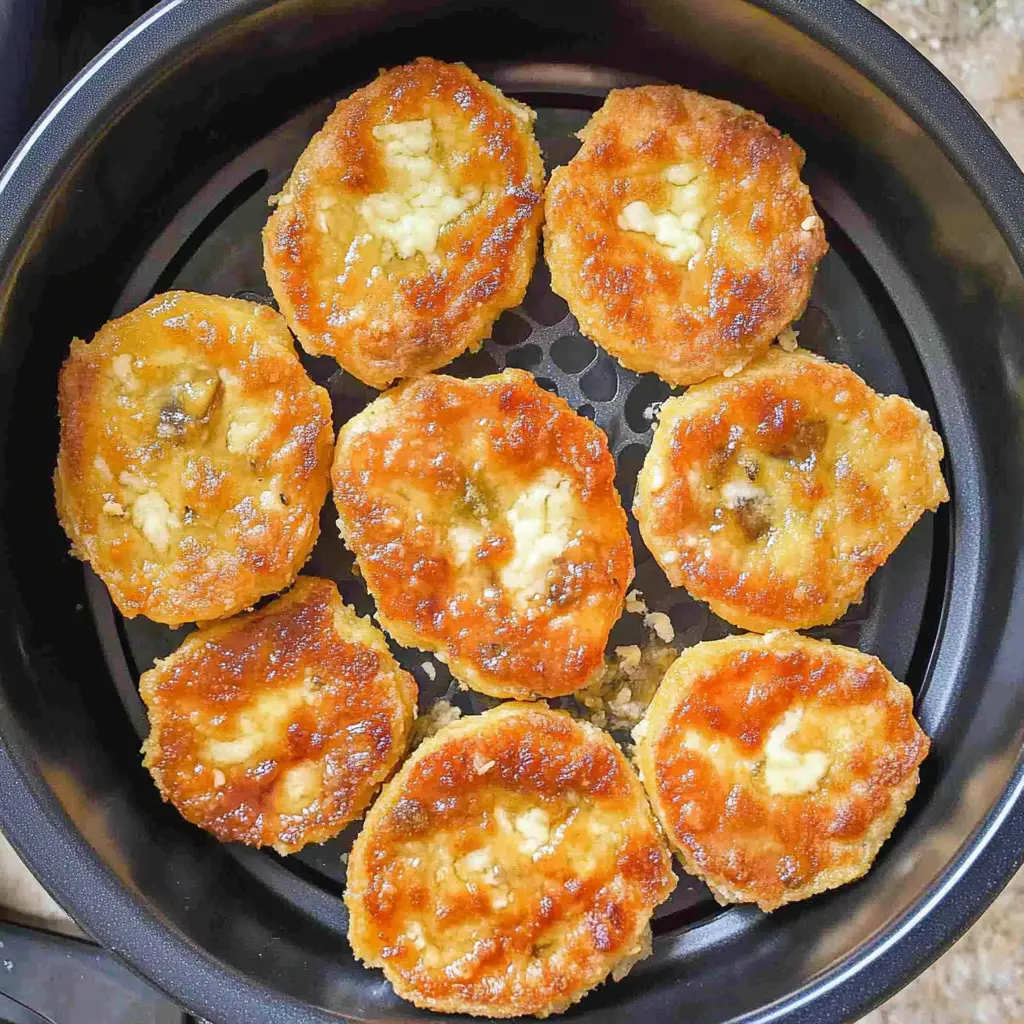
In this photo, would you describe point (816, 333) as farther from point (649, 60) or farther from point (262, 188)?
point (262, 188)

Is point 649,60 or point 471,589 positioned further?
point 649,60

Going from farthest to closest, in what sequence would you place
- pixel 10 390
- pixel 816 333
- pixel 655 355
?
pixel 816 333 < pixel 655 355 < pixel 10 390

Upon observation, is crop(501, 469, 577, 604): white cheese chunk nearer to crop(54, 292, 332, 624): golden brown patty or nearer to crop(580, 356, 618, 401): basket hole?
crop(580, 356, 618, 401): basket hole

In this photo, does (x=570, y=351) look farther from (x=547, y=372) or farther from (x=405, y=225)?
(x=405, y=225)

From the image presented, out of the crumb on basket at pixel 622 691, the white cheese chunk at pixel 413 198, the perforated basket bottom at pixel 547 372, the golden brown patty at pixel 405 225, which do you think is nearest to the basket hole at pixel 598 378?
the perforated basket bottom at pixel 547 372

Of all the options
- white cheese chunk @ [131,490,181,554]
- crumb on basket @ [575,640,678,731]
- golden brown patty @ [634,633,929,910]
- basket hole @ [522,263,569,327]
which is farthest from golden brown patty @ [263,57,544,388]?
golden brown patty @ [634,633,929,910]

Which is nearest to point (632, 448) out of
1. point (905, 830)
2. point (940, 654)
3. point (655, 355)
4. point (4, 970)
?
point (655, 355)

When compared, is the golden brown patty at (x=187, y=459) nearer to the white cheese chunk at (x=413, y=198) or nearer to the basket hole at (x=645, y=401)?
the white cheese chunk at (x=413, y=198)

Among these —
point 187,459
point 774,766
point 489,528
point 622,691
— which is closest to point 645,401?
point 489,528
